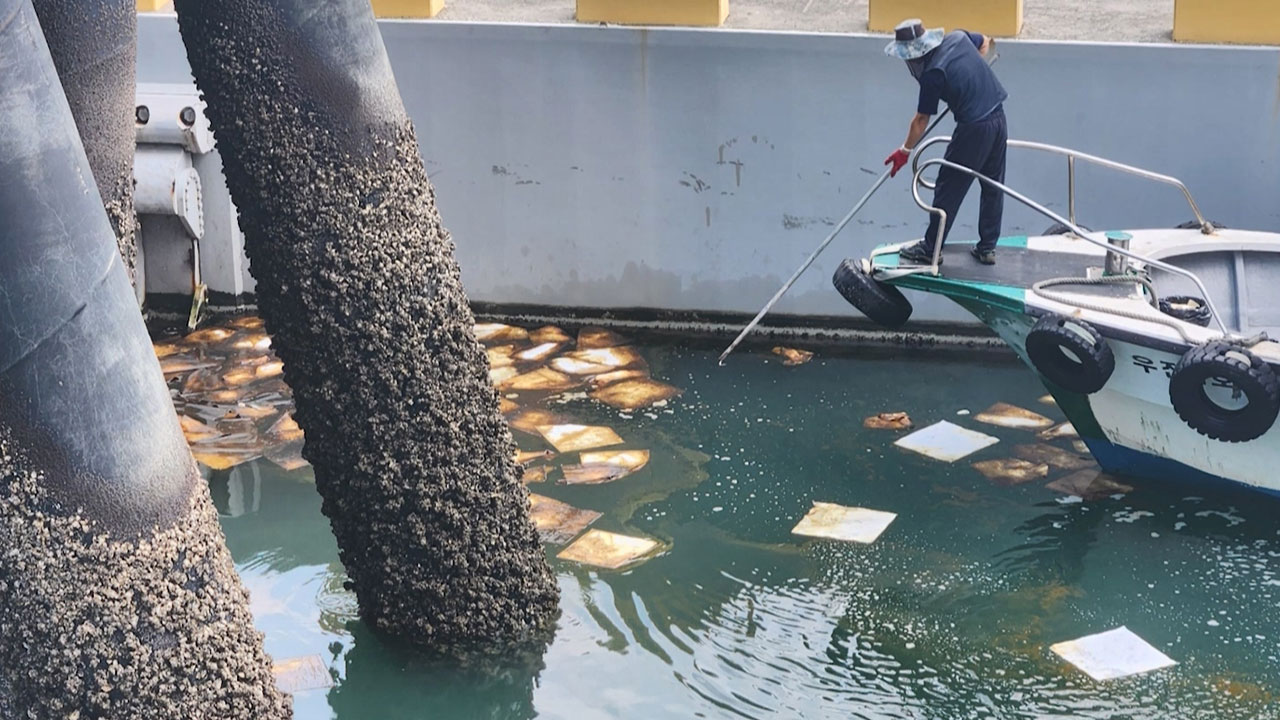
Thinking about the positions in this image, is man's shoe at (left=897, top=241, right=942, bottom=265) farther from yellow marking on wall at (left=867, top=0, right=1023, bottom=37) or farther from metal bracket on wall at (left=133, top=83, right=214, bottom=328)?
metal bracket on wall at (left=133, top=83, right=214, bottom=328)

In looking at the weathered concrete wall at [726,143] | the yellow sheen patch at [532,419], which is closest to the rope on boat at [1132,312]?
the weathered concrete wall at [726,143]

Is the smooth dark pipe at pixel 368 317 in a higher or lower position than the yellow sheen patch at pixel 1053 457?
higher

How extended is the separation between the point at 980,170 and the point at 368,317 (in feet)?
12.0

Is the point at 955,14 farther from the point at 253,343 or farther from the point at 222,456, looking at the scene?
the point at 222,456

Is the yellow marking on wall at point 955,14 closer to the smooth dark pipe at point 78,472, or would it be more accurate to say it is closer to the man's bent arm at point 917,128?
the man's bent arm at point 917,128

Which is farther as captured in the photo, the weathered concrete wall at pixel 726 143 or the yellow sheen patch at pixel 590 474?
the weathered concrete wall at pixel 726 143

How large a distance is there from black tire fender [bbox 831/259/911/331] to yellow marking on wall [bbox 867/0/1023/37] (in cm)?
191

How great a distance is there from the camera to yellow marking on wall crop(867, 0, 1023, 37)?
851 centimetres

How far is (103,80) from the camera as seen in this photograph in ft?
17.9

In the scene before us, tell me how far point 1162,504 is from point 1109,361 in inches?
31.4

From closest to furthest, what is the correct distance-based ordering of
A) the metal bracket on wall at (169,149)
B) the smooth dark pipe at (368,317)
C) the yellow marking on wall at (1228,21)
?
the smooth dark pipe at (368,317)
the yellow marking on wall at (1228,21)
the metal bracket on wall at (169,149)

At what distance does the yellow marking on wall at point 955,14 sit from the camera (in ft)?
27.9

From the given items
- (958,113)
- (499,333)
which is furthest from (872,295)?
(499,333)

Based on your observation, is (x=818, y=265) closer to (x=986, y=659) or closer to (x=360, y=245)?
(x=986, y=659)
